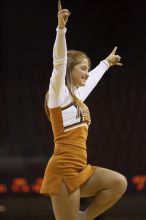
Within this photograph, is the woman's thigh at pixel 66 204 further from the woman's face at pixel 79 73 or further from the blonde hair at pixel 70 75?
the woman's face at pixel 79 73

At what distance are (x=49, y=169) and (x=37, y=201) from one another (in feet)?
5.16

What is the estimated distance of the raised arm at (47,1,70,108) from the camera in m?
2.16

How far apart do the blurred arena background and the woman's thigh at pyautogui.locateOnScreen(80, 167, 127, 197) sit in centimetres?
146

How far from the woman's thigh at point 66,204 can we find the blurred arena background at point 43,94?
1.52 metres

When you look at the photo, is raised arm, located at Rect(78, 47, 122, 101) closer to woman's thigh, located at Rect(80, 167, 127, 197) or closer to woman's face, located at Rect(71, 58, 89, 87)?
woman's face, located at Rect(71, 58, 89, 87)

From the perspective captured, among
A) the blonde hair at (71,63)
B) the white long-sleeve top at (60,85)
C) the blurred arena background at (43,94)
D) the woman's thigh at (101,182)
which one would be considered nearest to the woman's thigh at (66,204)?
the woman's thigh at (101,182)

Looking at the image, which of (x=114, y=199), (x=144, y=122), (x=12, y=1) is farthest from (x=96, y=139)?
(x=114, y=199)

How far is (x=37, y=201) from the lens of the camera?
12.3ft

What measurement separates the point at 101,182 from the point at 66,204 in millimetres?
174

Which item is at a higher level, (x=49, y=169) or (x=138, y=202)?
(x=49, y=169)

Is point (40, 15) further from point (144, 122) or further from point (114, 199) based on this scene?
point (114, 199)

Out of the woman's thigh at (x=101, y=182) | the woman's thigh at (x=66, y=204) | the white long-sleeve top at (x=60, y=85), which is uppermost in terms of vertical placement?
the white long-sleeve top at (x=60, y=85)

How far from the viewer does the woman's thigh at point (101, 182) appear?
2.23 metres

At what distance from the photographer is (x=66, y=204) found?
2160mm
